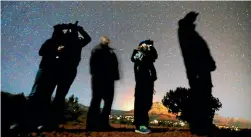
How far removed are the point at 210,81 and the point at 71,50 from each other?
3828mm

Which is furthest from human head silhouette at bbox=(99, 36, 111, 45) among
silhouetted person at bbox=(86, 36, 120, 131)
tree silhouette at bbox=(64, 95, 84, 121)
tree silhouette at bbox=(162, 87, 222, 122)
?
tree silhouette at bbox=(162, 87, 222, 122)

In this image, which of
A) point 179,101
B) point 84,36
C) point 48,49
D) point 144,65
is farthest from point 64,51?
point 179,101

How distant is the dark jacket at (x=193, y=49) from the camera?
23.9 ft

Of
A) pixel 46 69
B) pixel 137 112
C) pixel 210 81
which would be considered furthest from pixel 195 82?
pixel 46 69

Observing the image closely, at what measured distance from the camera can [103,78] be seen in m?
7.73

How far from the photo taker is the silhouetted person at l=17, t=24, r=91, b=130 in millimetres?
6891

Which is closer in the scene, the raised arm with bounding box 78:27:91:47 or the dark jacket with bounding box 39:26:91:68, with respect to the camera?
the dark jacket with bounding box 39:26:91:68

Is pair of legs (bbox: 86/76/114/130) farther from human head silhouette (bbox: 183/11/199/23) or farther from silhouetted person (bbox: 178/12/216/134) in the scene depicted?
human head silhouette (bbox: 183/11/199/23)

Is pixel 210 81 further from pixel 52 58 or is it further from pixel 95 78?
pixel 52 58

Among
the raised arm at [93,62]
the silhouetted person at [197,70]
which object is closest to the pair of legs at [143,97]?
the silhouetted person at [197,70]

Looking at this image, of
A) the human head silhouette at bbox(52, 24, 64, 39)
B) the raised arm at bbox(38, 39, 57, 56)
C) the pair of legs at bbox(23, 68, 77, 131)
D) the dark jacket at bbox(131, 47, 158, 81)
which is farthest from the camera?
the dark jacket at bbox(131, 47, 158, 81)

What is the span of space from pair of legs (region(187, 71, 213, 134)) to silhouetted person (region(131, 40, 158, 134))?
1.16 m

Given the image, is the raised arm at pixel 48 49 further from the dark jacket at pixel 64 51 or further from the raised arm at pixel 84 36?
the raised arm at pixel 84 36

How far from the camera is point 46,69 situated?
7102mm
